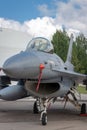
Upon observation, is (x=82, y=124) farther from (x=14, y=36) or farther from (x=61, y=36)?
(x=61, y=36)

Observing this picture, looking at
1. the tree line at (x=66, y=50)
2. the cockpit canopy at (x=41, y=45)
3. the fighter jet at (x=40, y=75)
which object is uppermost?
the tree line at (x=66, y=50)

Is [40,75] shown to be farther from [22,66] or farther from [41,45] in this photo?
[41,45]

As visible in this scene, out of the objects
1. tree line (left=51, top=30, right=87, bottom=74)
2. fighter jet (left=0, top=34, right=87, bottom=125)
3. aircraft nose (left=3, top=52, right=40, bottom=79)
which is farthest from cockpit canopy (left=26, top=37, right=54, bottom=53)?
tree line (left=51, top=30, right=87, bottom=74)

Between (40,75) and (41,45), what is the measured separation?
1568 millimetres

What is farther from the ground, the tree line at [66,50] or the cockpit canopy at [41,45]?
the tree line at [66,50]

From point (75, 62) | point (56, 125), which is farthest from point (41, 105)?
point (75, 62)

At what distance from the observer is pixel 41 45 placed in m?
10.8

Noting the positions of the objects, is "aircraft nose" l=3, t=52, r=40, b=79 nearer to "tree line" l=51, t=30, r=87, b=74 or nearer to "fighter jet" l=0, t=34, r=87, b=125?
"fighter jet" l=0, t=34, r=87, b=125

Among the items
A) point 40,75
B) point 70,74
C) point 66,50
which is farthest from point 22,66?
point 66,50

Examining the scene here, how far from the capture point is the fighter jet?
9102mm

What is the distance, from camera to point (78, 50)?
66000 millimetres

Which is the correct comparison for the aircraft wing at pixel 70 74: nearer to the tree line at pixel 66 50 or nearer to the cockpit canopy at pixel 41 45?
the cockpit canopy at pixel 41 45

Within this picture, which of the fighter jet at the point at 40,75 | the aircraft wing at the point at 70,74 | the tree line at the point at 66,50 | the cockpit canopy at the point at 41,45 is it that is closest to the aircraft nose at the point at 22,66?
the fighter jet at the point at 40,75

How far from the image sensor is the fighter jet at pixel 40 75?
910cm
